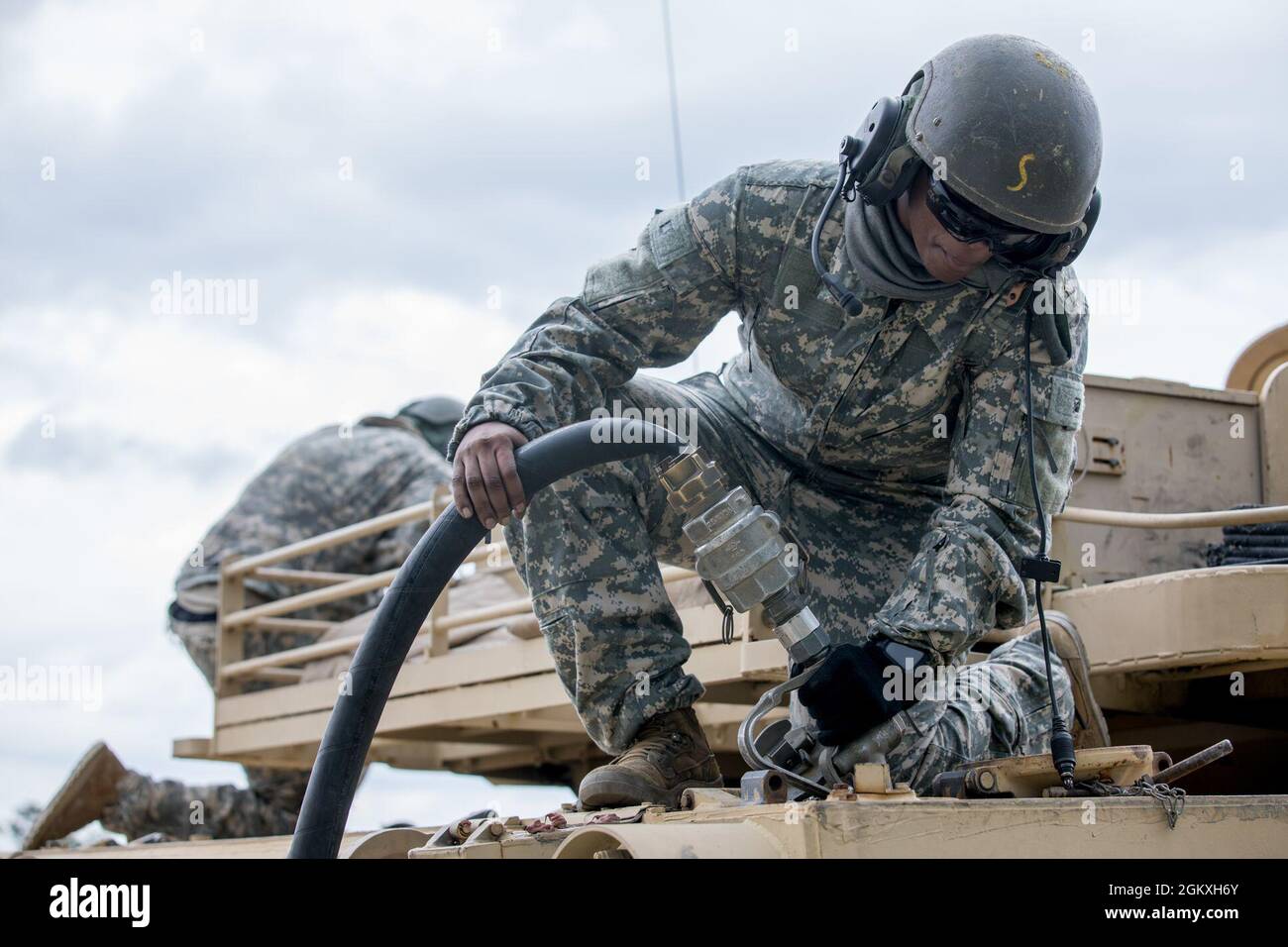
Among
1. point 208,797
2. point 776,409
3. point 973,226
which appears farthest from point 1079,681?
point 208,797

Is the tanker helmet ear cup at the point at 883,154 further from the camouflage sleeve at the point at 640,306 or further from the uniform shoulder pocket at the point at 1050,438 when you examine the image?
the uniform shoulder pocket at the point at 1050,438

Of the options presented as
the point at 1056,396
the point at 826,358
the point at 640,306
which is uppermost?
the point at 640,306

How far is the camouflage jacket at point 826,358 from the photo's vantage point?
3600 millimetres

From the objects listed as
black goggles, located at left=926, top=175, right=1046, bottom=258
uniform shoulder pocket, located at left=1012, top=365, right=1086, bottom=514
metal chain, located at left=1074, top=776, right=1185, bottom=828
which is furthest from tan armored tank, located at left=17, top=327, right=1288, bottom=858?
black goggles, located at left=926, top=175, right=1046, bottom=258

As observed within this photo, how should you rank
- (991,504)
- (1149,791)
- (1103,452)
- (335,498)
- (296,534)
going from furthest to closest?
(335,498)
(296,534)
(1103,452)
(991,504)
(1149,791)

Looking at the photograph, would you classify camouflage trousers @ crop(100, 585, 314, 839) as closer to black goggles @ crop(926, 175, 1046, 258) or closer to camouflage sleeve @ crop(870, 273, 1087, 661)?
camouflage sleeve @ crop(870, 273, 1087, 661)

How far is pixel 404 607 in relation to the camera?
129 inches

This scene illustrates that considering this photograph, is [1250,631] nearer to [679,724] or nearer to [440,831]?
[679,724]

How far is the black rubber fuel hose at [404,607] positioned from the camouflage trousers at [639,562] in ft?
1.33

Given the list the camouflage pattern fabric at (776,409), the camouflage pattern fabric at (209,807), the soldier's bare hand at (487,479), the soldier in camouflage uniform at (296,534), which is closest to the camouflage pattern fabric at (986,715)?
the camouflage pattern fabric at (776,409)

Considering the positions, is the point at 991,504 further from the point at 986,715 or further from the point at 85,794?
the point at 85,794

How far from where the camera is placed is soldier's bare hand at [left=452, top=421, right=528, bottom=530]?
11.0 ft

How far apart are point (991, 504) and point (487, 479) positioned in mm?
1057
